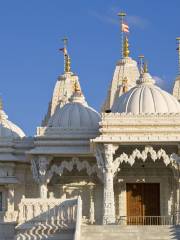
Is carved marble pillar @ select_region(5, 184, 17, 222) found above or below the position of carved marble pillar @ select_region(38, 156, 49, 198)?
below

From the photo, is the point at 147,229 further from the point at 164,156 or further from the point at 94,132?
the point at 94,132

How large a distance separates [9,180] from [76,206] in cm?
927

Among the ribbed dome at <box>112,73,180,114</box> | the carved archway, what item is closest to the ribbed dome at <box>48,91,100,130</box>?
the carved archway

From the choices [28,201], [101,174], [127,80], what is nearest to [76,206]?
[28,201]

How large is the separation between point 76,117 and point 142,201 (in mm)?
4898

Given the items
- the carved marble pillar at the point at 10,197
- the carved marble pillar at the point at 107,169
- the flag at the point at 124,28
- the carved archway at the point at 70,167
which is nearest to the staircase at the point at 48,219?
the carved marble pillar at the point at 107,169

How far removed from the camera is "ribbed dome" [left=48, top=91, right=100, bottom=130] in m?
39.8

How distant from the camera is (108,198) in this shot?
35.1 metres

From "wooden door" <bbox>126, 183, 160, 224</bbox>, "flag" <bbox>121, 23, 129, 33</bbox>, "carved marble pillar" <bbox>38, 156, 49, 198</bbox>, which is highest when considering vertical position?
"flag" <bbox>121, 23, 129, 33</bbox>

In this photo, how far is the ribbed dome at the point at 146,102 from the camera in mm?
37094

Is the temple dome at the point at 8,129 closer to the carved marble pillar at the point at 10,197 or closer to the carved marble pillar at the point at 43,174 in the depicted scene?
the carved marble pillar at the point at 10,197

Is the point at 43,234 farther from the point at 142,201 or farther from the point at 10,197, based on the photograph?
the point at 10,197

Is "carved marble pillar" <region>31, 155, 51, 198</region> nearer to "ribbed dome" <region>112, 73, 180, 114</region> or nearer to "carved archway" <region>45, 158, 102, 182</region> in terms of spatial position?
"carved archway" <region>45, 158, 102, 182</region>

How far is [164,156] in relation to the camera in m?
35.5
